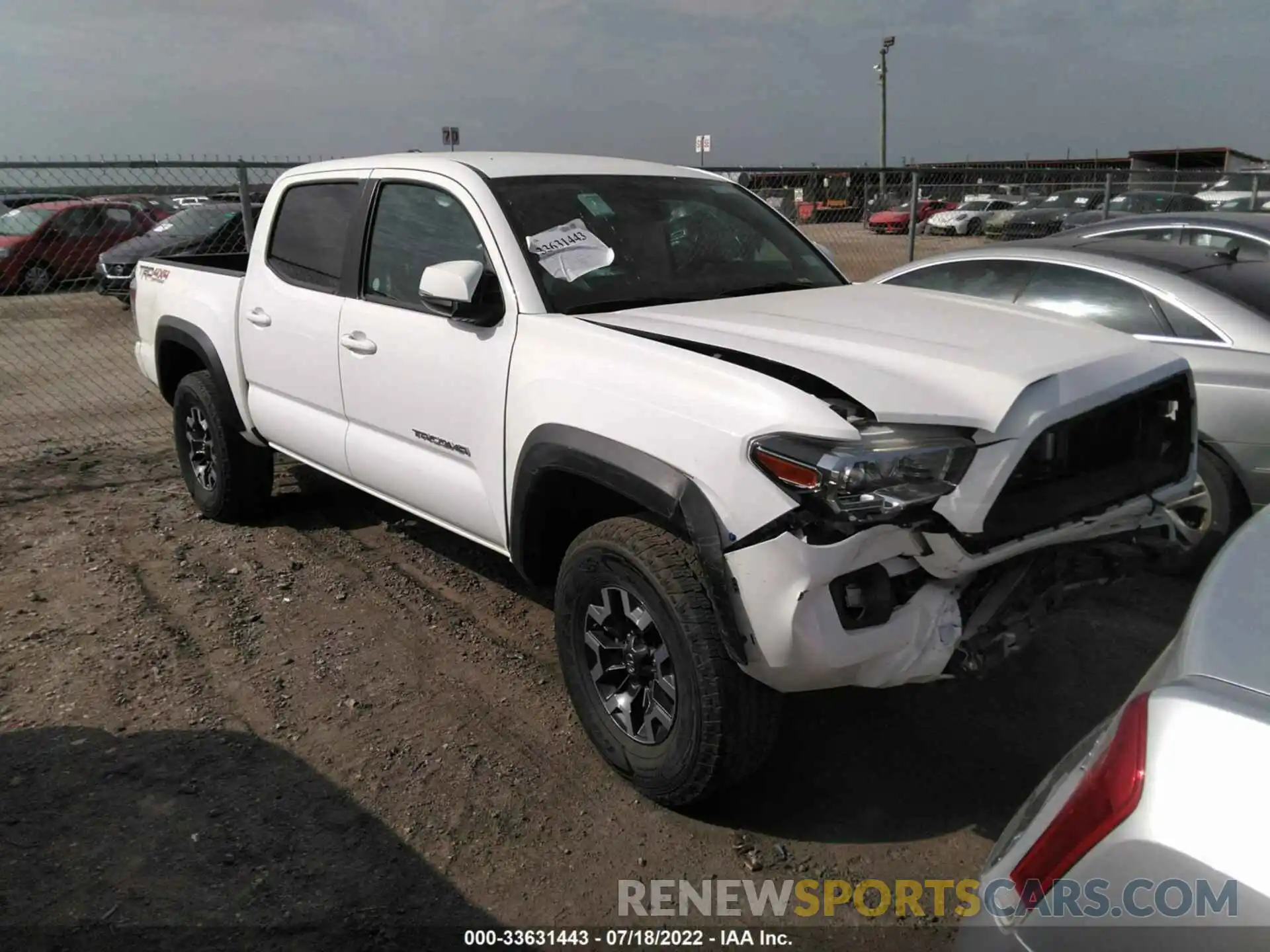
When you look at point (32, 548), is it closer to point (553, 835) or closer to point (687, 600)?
point (553, 835)

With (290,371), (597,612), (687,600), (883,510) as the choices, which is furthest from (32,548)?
(883,510)

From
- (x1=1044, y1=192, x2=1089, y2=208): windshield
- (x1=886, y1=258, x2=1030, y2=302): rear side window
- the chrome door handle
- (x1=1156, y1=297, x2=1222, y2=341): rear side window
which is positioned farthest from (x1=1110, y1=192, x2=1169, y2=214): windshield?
the chrome door handle

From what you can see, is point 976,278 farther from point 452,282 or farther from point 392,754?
point 392,754

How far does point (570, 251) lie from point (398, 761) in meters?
1.92

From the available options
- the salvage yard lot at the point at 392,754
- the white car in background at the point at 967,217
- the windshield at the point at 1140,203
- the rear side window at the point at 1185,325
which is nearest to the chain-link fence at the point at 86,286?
the salvage yard lot at the point at 392,754

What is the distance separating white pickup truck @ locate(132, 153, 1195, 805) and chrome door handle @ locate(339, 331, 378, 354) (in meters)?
0.02

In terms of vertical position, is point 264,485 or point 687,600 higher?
point 687,600

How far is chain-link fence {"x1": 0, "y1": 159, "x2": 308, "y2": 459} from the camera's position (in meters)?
7.60

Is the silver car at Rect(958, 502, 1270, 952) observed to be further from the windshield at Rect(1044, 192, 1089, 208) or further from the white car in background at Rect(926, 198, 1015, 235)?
the windshield at Rect(1044, 192, 1089, 208)

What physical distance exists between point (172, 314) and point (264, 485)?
1088 mm

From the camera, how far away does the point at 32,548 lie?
17.3 feet

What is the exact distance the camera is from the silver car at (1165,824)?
1247 mm

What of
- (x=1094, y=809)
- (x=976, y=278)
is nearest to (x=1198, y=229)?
(x=976, y=278)

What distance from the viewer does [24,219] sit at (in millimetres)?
13906
